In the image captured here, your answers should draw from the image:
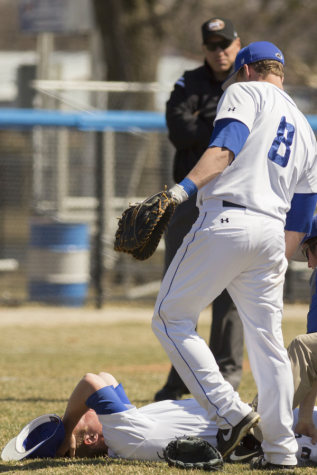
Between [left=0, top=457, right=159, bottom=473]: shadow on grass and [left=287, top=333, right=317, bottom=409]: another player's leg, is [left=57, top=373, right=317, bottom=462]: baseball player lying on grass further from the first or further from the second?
[left=287, top=333, right=317, bottom=409]: another player's leg

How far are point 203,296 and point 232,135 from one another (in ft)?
2.34

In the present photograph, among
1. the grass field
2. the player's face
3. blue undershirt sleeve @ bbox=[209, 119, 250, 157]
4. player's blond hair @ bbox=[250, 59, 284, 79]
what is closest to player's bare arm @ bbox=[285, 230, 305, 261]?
blue undershirt sleeve @ bbox=[209, 119, 250, 157]

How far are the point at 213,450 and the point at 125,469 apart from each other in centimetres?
41

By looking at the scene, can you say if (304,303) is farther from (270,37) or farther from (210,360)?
(270,37)

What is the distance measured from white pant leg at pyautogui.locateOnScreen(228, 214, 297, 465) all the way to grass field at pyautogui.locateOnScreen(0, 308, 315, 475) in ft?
0.73

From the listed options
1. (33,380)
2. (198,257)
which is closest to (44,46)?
(33,380)

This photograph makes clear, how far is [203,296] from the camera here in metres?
2.95

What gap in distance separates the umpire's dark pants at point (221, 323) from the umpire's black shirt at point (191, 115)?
0.88 ft

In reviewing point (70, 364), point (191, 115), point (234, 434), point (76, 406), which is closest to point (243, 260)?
point (234, 434)

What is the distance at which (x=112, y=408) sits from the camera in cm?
313

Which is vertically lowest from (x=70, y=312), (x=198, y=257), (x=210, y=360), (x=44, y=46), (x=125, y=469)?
(x=70, y=312)

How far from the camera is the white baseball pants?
2.89 meters

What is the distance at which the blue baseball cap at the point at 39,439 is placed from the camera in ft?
10.5

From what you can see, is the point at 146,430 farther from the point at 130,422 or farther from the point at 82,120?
the point at 82,120
